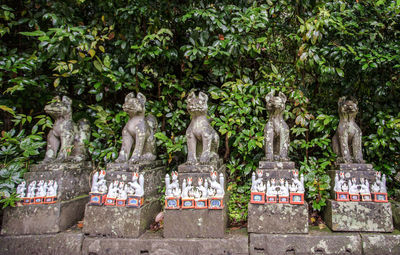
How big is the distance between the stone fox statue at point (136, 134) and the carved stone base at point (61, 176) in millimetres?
706

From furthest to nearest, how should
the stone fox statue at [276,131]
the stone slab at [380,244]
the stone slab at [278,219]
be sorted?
the stone fox statue at [276,131] < the stone slab at [278,219] < the stone slab at [380,244]

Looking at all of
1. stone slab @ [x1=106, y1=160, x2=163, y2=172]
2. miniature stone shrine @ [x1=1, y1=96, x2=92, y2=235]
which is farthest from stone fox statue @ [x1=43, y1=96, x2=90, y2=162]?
stone slab @ [x1=106, y1=160, x2=163, y2=172]

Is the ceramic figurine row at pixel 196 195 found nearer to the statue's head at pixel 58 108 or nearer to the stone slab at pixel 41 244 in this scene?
the stone slab at pixel 41 244

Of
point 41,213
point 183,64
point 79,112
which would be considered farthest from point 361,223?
point 79,112


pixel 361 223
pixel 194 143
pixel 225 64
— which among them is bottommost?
pixel 361 223

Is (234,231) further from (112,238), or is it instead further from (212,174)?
(112,238)

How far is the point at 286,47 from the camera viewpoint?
467 centimetres

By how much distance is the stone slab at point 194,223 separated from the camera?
2877 mm

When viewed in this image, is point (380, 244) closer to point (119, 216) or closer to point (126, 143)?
point (119, 216)

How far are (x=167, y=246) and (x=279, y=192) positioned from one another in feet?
4.60

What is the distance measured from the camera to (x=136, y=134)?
354 centimetres

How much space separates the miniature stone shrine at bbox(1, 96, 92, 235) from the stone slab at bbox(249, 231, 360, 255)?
2370 mm

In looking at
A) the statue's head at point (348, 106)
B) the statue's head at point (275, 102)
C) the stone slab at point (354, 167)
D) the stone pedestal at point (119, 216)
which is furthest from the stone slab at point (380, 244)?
the stone pedestal at point (119, 216)

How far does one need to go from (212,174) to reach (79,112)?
9.10ft
